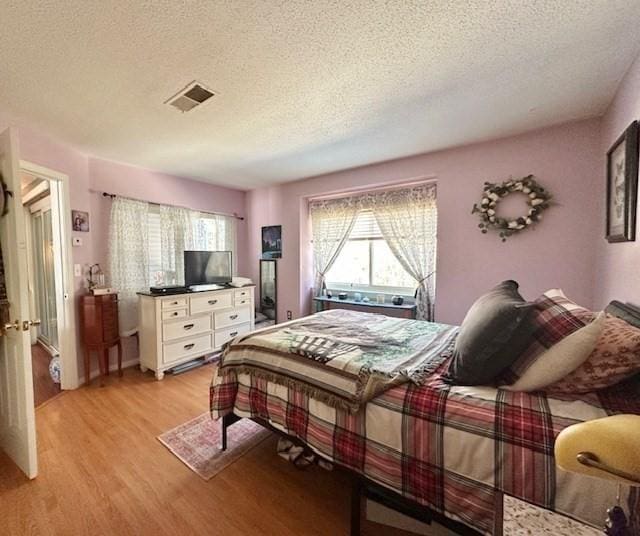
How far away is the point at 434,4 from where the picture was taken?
1.24 meters

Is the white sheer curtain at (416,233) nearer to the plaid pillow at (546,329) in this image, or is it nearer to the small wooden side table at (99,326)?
the plaid pillow at (546,329)

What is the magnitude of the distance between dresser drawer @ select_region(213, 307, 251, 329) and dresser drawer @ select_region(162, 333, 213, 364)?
0.18 m

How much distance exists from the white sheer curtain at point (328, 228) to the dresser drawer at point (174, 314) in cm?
182

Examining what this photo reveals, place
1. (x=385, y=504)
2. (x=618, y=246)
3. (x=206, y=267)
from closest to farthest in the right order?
1. (x=385, y=504)
2. (x=618, y=246)
3. (x=206, y=267)

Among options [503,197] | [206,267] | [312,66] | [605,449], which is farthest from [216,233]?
[605,449]

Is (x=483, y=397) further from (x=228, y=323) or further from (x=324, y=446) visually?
(x=228, y=323)

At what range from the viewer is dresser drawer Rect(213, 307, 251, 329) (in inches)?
146

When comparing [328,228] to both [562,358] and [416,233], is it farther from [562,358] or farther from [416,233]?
[562,358]

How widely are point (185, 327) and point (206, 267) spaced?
837 millimetres

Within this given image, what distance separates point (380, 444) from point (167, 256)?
3531mm

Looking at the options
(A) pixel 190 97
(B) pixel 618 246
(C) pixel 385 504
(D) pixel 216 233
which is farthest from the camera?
(D) pixel 216 233

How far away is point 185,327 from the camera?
3322mm

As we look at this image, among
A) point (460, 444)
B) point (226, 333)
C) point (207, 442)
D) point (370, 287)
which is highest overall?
point (370, 287)

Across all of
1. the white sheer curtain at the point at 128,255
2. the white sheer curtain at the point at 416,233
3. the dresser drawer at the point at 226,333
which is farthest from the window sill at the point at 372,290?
the white sheer curtain at the point at 128,255
